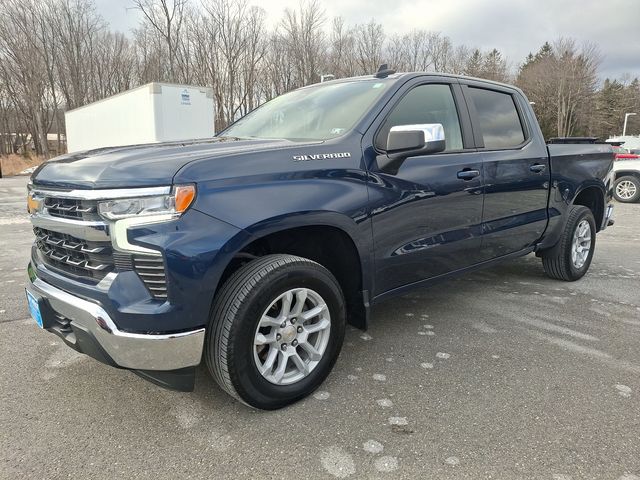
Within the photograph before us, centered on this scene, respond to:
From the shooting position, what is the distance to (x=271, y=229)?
236 cm

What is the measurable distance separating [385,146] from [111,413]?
2.13m

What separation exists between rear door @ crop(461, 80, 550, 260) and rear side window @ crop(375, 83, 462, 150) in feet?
0.71

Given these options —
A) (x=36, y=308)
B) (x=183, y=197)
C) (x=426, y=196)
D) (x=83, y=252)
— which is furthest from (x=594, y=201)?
(x=36, y=308)

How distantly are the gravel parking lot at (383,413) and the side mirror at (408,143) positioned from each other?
1.29m

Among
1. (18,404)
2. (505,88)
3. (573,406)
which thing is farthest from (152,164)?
(505,88)

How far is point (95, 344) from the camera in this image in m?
2.18

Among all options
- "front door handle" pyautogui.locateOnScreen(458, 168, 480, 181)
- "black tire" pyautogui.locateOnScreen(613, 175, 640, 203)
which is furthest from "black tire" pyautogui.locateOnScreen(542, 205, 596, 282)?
"black tire" pyautogui.locateOnScreen(613, 175, 640, 203)

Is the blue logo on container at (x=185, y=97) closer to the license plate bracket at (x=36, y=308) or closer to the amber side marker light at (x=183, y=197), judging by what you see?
the license plate bracket at (x=36, y=308)

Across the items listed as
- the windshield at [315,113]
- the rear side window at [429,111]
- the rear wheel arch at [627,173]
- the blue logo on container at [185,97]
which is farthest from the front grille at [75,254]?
the blue logo on container at [185,97]

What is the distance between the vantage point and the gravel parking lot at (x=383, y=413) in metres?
2.11

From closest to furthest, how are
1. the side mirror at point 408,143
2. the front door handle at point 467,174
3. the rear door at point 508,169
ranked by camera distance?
the side mirror at point 408,143, the front door handle at point 467,174, the rear door at point 508,169

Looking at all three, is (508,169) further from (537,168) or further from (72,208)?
(72,208)

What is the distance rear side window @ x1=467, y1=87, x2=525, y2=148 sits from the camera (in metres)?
3.76

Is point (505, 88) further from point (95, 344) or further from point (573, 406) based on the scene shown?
point (95, 344)
